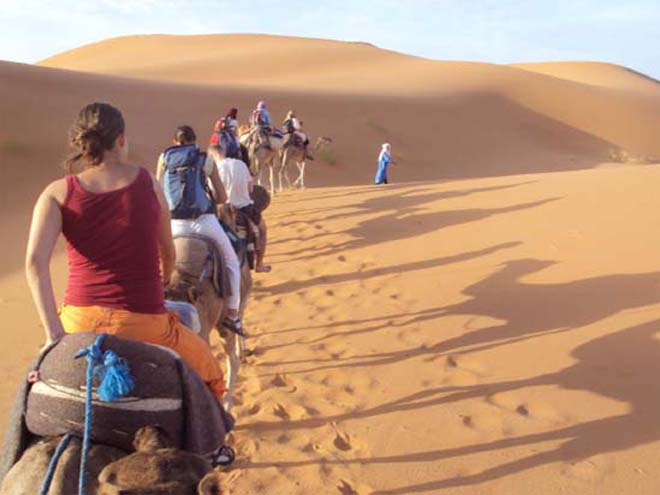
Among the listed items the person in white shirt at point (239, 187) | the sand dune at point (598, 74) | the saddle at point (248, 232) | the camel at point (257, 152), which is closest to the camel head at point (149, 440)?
the saddle at point (248, 232)

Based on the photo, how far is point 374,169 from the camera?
31766 mm

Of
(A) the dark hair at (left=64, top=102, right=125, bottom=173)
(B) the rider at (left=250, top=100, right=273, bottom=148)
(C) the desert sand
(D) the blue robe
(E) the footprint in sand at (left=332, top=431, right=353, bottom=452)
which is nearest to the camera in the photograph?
(A) the dark hair at (left=64, top=102, right=125, bottom=173)

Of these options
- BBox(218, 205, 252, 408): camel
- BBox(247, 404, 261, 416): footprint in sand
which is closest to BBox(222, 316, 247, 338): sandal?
BBox(218, 205, 252, 408): camel

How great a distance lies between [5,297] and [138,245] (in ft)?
27.3

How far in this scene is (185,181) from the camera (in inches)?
224

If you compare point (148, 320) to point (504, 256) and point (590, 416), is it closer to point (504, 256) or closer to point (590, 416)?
point (590, 416)

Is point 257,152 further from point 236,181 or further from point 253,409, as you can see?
point 253,409

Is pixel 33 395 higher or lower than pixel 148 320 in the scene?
lower

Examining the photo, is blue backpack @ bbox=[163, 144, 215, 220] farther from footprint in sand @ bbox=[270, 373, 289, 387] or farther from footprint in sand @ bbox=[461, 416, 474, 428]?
footprint in sand @ bbox=[461, 416, 474, 428]

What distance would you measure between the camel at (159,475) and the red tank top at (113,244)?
786 millimetres

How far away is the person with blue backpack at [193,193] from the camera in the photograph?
18.5 feet

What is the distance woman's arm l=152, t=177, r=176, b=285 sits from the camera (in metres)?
3.22

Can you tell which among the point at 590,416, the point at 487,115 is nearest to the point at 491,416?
the point at 590,416

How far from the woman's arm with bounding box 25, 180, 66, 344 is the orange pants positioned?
4.5 inches
